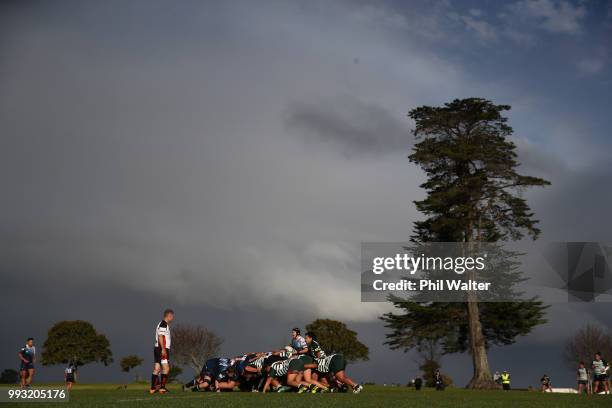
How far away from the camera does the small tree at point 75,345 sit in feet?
243

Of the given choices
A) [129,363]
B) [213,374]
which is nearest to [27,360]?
[213,374]

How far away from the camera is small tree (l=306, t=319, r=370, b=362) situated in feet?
243

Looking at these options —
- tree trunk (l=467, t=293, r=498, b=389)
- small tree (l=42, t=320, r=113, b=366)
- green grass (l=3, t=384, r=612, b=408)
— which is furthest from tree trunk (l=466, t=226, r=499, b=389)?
small tree (l=42, t=320, r=113, b=366)

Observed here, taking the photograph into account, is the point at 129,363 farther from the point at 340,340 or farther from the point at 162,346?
the point at 162,346

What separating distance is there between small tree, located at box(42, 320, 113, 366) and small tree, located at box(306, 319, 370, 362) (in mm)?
24012

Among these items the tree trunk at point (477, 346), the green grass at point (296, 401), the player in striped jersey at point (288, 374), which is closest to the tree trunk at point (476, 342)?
the tree trunk at point (477, 346)

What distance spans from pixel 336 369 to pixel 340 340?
56.6 m

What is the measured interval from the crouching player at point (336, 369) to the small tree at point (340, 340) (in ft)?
181

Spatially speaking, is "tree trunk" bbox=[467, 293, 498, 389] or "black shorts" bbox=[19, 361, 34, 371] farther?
"tree trunk" bbox=[467, 293, 498, 389]

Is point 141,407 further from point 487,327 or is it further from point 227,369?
point 487,327

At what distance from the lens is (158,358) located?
1723 centimetres

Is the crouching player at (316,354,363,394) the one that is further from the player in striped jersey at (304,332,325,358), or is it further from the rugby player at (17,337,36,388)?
the rugby player at (17,337,36,388)

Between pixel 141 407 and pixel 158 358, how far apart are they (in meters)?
6.89

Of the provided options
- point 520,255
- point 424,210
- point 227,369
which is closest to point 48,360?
point 424,210
